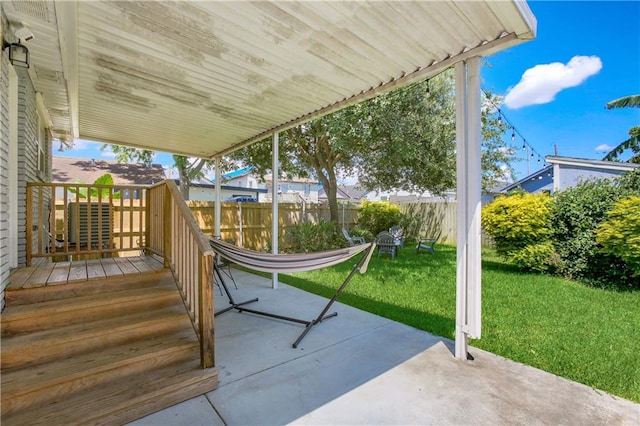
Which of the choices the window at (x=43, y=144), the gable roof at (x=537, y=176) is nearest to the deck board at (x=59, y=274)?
the window at (x=43, y=144)

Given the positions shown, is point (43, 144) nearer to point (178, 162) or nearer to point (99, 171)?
point (178, 162)

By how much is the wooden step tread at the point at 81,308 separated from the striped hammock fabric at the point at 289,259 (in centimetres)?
65

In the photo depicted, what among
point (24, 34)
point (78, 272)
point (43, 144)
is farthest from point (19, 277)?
point (43, 144)

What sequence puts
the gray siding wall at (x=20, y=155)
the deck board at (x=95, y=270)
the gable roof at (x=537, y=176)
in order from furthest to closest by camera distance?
the gable roof at (x=537, y=176) < the deck board at (x=95, y=270) < the gray siding wall at (x=20, y=155)

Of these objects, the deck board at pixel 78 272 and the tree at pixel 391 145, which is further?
the tree at pixel 391 145

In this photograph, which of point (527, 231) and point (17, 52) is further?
point (527, 231)

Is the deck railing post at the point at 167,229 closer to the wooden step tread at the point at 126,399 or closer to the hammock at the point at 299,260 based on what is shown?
the hammock at the point at 299,260

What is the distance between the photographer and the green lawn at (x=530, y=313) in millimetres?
2740

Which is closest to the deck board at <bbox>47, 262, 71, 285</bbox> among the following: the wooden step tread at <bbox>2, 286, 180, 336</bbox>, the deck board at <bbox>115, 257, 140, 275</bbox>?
the wooden step tread at <bbox>2, 286, 180, 336</bbox>

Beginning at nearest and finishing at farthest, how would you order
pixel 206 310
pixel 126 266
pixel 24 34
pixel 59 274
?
pixel 206 310 → pixel 24 34 → pixel 59 274 → pixel 126 266

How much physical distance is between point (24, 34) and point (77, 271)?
2229 mm

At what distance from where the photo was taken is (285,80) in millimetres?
3244

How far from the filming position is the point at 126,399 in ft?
6.70

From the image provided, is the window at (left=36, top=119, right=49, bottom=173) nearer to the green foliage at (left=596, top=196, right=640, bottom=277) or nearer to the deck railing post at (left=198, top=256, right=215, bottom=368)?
the deck railing post at (left=198, top=256, right=215, bottom=368)
